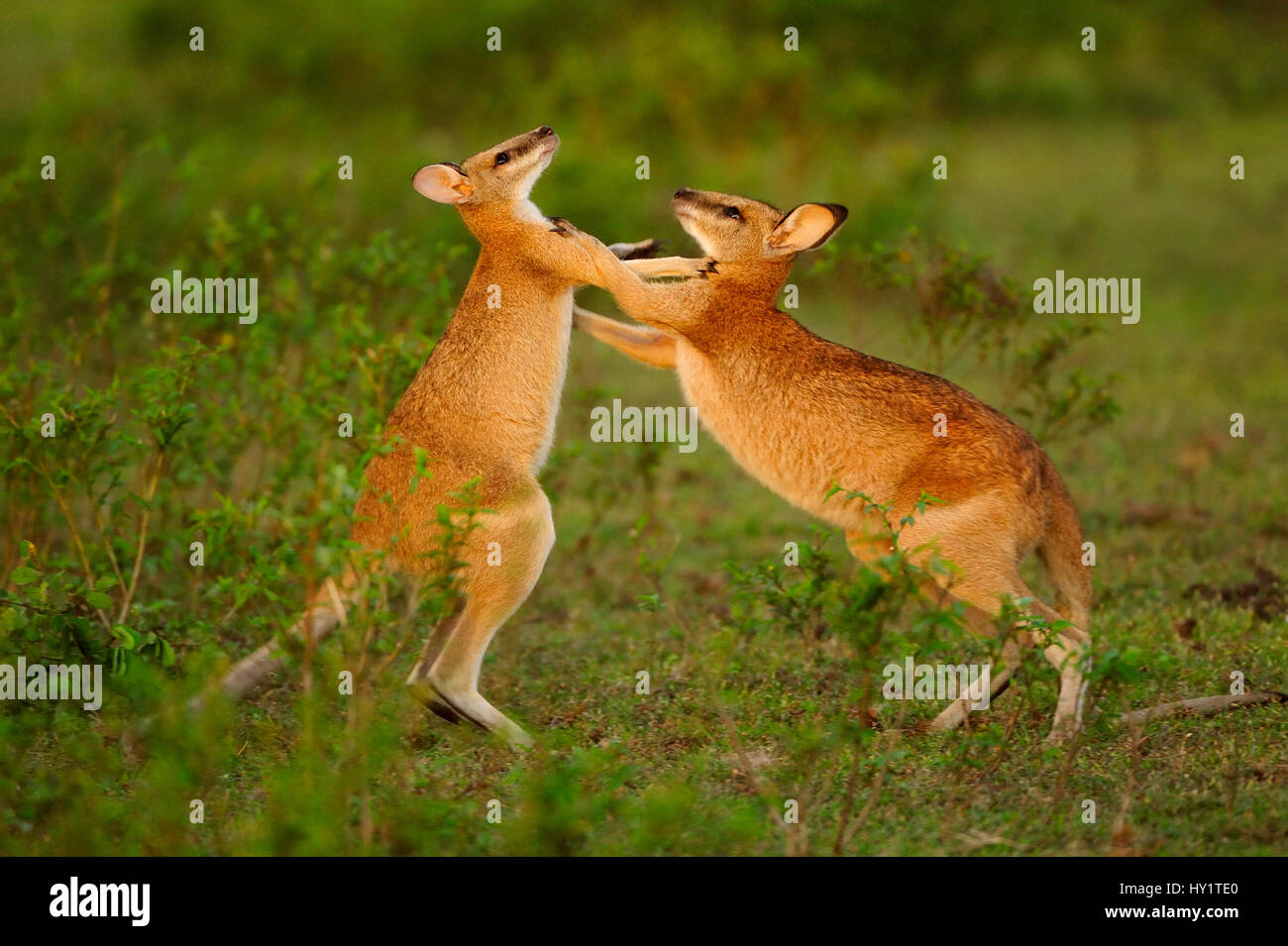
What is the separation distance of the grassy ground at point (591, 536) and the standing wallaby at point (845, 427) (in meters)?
0.40

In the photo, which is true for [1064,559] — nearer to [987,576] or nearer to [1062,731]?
[987,576]

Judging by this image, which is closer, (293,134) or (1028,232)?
(1028,232)

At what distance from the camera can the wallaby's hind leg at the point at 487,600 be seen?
18.5 feet

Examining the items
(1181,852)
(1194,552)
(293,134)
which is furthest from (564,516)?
(293,134)

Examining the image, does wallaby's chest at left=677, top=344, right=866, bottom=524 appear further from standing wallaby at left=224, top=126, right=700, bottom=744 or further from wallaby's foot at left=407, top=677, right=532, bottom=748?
wallaby's foot at left=407, top=677, right=532, bottom=748

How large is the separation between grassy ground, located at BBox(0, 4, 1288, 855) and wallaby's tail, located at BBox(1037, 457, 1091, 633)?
0.81 feet

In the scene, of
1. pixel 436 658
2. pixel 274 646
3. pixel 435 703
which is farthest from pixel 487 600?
pixel 274 646

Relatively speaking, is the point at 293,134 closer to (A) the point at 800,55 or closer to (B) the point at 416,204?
(B) the point at 416,204

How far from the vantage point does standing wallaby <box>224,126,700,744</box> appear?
5645 millimetres

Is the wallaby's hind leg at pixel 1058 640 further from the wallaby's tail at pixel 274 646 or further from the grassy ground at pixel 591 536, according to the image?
the wallaby's tail at pixel 274 646

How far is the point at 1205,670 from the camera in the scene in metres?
6.23

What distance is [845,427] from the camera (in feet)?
19.2

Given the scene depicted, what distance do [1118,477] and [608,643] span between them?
3.83 metres

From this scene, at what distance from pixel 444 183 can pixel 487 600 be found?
1773 mm
